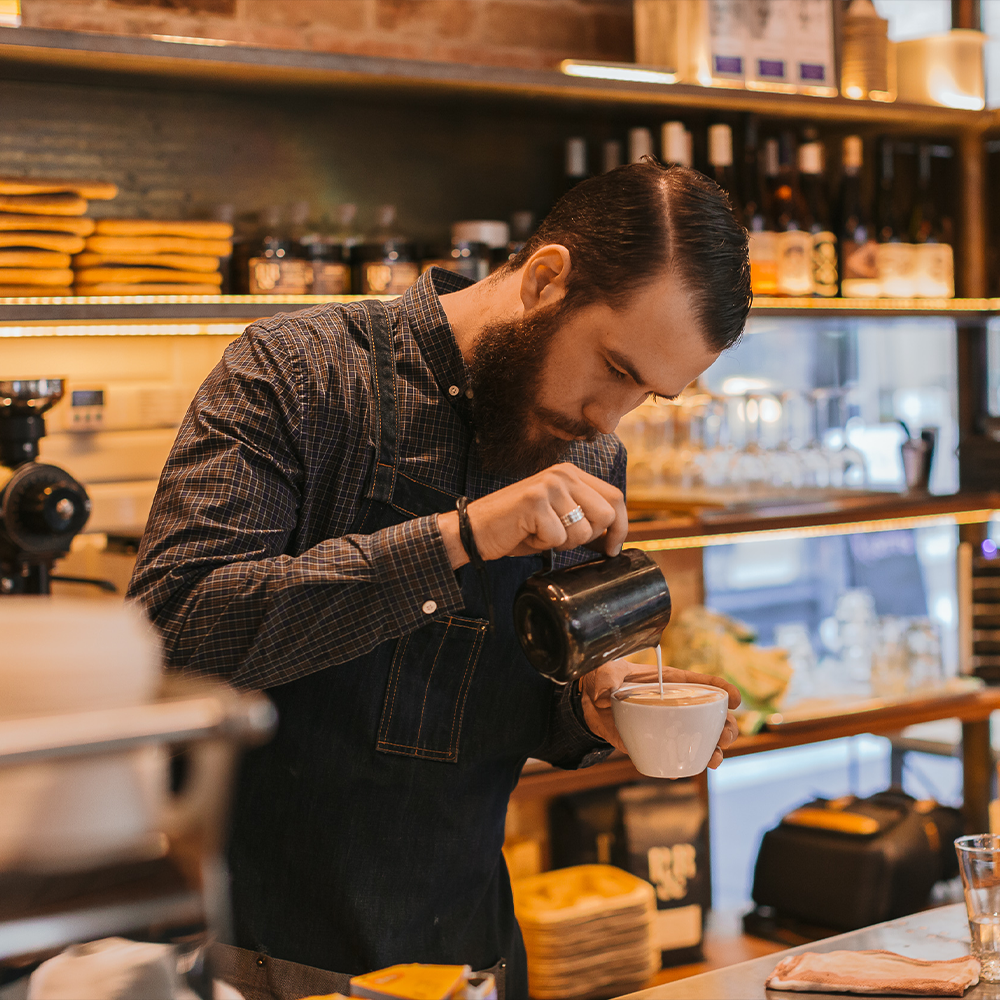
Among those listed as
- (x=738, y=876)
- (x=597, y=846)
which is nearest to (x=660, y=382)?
(x=597, y=846)

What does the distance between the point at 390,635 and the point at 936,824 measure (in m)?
2.05

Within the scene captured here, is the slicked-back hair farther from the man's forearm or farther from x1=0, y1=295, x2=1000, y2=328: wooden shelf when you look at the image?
x1=0, y1=295, x2=1000, y2=328: wooden shelf

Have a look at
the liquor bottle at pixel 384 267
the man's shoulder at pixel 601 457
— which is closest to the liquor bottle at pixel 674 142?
the liquor bottle at pixel 384 267

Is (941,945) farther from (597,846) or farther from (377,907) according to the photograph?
(597,846)

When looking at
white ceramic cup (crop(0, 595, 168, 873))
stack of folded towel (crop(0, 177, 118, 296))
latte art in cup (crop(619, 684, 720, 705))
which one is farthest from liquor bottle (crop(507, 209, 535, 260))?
white ceramic cup (crop(0, 595, 168, 873))

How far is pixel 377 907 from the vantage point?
4.48 feet

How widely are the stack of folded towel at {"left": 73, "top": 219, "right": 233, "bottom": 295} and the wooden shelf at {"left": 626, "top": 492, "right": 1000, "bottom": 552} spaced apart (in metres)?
0.96

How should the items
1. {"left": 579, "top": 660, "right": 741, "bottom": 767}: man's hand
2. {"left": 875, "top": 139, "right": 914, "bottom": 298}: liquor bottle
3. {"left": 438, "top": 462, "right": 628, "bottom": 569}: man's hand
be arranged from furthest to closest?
{"left": 875, "top": 139, "right": 914, "bottom": 298}: liquor bottle → {"left": 579, "top": 660, "right": 741, "bottom": 767}: man's hand → {"left": 438, "top": 462, "right": 628, "bottom": 569}: man's hand

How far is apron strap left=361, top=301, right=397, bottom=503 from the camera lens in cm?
137

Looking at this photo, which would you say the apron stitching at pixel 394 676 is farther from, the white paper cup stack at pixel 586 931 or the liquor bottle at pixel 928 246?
the liquor bottle at pixel 928 246

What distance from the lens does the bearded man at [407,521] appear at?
1.21m

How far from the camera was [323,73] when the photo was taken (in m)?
2.15

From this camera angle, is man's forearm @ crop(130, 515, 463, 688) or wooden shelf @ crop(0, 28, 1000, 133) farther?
wooden shelf @ crop(0, 28, 1000, 133)

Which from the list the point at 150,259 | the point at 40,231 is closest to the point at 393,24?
the point at 150,259
